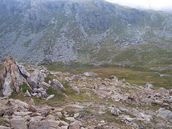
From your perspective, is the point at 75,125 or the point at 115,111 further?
the point at 115,111

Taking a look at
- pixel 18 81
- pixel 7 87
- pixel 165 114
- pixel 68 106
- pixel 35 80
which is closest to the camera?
pixel 68 106

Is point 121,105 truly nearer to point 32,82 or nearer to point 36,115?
Answer: point 32,82

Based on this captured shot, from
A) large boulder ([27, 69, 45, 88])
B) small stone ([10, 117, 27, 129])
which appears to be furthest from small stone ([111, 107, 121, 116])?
small stone ([10, 117, 27, 129])

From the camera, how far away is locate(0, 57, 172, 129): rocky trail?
30109 mm

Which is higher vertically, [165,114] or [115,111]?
[115,111]

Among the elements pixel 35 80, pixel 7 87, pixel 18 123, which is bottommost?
pixel 18 123

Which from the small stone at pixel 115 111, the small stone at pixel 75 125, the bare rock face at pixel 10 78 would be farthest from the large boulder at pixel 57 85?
the small stone at pixel 75 125

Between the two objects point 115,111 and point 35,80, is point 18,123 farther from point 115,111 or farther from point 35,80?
point 35,80

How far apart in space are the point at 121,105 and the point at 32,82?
379 inches

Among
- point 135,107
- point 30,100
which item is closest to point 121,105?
point 135,107

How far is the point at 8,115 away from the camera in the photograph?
30750 millimetres

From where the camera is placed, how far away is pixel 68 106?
37.2 m

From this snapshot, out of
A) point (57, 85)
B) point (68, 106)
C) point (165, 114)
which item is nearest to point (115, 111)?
point (68, 106)

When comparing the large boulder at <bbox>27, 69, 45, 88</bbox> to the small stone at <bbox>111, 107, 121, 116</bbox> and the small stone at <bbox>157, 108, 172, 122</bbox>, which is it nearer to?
the small stone at <bbox>111, 107, 121, 116</bbox>
